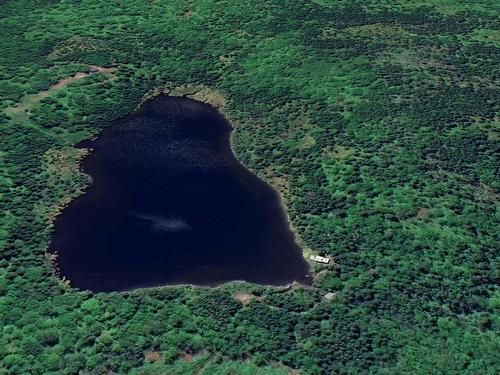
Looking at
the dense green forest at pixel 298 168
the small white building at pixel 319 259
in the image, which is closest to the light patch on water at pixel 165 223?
the dense green forest at pixel 298 168

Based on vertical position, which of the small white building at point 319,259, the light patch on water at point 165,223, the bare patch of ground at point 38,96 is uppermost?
the bare patch of ground at point 38,96

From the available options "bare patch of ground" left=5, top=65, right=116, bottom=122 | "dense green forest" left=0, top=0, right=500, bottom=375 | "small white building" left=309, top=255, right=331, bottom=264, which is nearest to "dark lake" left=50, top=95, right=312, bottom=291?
"small white building" left=309, top=255, right=331, bottom=264

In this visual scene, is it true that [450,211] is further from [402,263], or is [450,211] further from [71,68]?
[71,68]

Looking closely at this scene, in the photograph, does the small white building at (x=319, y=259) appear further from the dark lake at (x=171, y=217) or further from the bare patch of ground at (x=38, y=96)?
the bare patch of ground at (x=38, y=96)

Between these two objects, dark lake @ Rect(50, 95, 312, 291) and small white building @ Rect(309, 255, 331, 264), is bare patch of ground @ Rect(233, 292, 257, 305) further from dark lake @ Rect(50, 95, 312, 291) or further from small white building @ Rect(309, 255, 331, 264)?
small white building @ Rect(309, 255, 331, 264)

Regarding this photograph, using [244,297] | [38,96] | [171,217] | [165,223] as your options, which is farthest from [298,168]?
[38,96]

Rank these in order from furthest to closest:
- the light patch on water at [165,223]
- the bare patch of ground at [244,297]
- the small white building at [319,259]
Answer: the light patch on water at [165,223] → the small white building at [319,259] → the bare patch of ground at [244,297]
